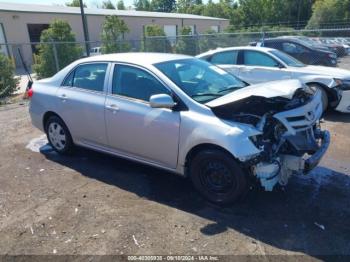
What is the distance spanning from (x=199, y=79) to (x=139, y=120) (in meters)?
0.96

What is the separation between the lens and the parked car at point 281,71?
300 inches

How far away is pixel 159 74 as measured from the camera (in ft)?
14.1

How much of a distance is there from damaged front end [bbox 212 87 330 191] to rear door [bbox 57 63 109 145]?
1.83 meters

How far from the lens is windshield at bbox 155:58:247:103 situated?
4.26 meters

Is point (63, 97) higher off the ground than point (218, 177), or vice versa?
point (63, 97)

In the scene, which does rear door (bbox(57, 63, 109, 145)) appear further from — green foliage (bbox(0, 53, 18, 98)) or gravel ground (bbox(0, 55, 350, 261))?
green foliage (bbox(0, 53, 18, 98))

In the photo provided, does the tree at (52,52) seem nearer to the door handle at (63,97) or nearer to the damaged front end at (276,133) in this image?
the door handle at (63,97)

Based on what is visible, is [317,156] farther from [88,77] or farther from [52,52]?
[52,52]

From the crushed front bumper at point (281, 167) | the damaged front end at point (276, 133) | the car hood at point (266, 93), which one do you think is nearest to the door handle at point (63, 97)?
the car hood at point (266, 93)

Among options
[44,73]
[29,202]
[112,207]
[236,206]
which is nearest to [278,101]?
[236,206]

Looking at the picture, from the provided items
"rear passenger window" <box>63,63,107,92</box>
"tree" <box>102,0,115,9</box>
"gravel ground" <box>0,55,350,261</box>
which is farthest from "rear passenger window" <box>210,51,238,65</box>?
"tree" <box>102,0,115,9</box>

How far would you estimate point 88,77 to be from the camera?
16.9ft

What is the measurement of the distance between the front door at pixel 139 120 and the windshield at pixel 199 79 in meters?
0.24

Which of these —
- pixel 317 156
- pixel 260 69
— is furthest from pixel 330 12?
pixel 317 156
